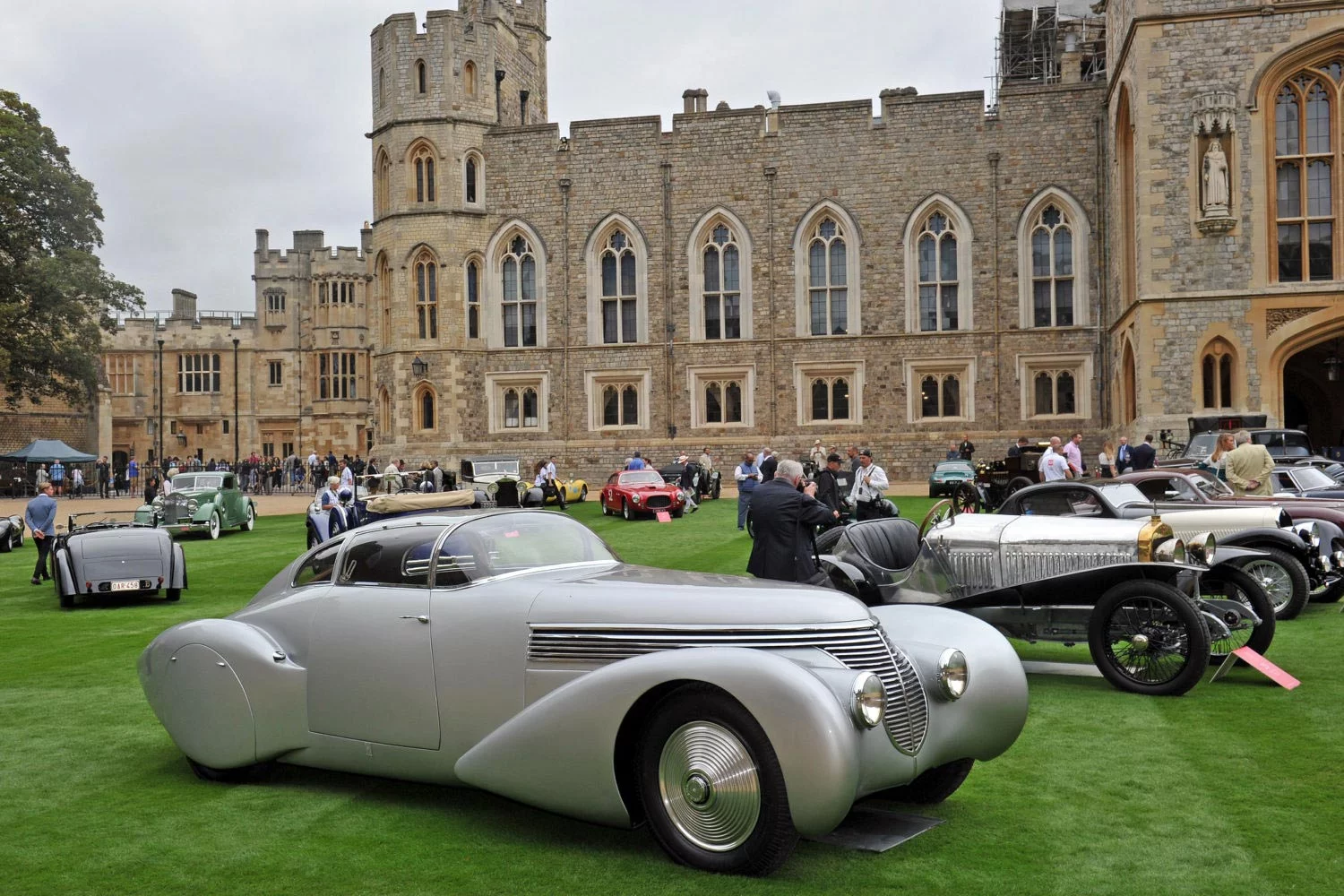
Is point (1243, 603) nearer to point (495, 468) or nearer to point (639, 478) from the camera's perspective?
point (639, 478)

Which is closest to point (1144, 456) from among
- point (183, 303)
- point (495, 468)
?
point (495, 468)

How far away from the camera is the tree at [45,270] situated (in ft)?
133

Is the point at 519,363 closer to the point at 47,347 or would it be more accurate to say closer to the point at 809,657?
the point at 47,347

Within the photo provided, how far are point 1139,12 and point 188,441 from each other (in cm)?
5266

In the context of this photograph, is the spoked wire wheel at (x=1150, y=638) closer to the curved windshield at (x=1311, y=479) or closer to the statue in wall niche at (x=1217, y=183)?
the curved windshield at (x=1311, y=479)

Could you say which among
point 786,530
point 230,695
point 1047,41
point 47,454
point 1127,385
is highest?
point 1047,41

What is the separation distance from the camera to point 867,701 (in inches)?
179

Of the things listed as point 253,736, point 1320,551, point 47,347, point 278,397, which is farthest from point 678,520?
point 278,397

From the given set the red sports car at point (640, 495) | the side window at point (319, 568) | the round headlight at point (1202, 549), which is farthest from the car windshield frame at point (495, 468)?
the side window at point (319, 568)

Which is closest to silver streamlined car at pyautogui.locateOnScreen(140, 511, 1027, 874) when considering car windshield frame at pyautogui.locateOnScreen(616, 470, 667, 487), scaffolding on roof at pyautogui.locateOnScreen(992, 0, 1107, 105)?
car windshield frame at pyautogui.locateOnScreen(616, 470, 667, 487)

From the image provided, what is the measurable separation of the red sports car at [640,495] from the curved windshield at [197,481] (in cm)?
835

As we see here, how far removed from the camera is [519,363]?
39.6 metres

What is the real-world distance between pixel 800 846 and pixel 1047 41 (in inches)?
1836

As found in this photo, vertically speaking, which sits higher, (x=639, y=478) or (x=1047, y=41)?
(x=1047, y=41)
